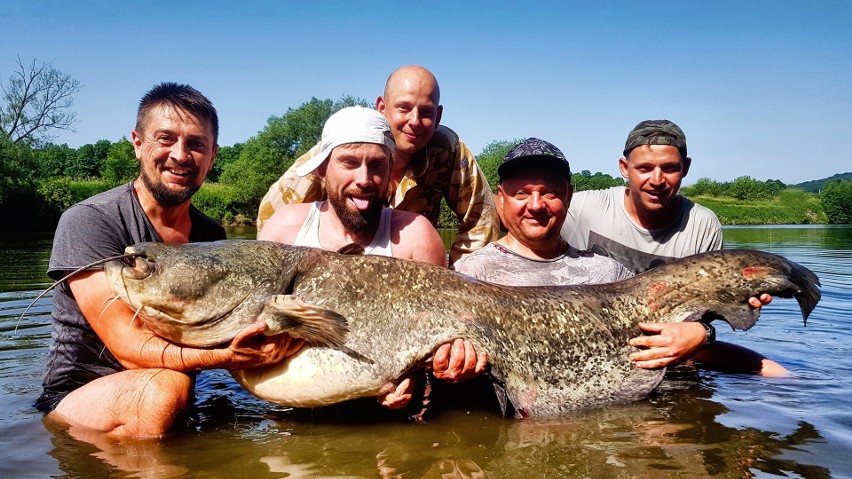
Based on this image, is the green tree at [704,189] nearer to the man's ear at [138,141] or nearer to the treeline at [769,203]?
the treeline at [769,203]

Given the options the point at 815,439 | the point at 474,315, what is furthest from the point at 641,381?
the point at 474,315

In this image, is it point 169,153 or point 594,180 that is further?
point 594,180

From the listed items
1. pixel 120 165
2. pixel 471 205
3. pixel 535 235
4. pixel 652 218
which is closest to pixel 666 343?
pixel 535 235

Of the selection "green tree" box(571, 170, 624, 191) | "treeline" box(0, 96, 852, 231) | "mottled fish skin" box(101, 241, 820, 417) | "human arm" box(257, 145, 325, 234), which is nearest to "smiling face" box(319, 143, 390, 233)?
"mottled fish skin" box(101, 241, 820, 417)

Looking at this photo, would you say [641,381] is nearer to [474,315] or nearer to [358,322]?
[474,315]

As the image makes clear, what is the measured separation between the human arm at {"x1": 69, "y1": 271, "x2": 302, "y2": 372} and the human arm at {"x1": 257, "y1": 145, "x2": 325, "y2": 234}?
2.58 metres

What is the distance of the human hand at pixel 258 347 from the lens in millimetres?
3574

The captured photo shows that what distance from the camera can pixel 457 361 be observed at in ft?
12.4

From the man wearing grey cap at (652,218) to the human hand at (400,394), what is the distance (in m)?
2.98

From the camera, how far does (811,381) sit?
5273 mm

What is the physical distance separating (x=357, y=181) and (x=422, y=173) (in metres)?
2.40

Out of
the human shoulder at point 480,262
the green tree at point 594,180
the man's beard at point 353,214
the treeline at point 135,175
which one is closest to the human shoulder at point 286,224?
the man's beard at point 353,214

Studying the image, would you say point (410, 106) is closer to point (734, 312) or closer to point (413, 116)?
point (413, 116)

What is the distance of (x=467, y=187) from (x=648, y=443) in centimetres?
414
